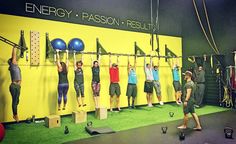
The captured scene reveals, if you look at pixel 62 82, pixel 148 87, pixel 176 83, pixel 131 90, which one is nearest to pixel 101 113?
pixel 62 82

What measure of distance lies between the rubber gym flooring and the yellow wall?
0.50 metres

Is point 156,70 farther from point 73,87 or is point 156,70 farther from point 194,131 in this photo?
point 194,131

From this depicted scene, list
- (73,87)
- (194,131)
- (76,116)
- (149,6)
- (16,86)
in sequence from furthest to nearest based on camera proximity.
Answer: (149,6) < (73,87) < (76,116) < (16,86) < (194,131)

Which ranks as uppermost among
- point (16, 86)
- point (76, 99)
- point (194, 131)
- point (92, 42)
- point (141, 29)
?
point (141, 29)

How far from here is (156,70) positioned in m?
8.63

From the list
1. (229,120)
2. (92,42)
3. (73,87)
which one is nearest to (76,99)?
(73,87)

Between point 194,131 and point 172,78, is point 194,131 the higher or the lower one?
the lower one

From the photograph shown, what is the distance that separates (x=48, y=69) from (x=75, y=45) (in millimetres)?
993

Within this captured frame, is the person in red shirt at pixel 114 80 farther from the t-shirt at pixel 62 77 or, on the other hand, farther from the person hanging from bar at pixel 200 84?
the person hanging from bar at pixel 200 84

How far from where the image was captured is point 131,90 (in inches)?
314

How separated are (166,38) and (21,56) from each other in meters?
5.60

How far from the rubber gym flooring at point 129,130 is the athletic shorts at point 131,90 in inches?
30.2

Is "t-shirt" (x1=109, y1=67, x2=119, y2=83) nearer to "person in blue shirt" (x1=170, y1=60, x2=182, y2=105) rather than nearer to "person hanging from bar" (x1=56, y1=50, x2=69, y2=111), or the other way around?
"person hanging from bar" (x1=56, y1=50, x2=69, y2=111)

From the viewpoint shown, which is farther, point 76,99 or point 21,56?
point 76,99
